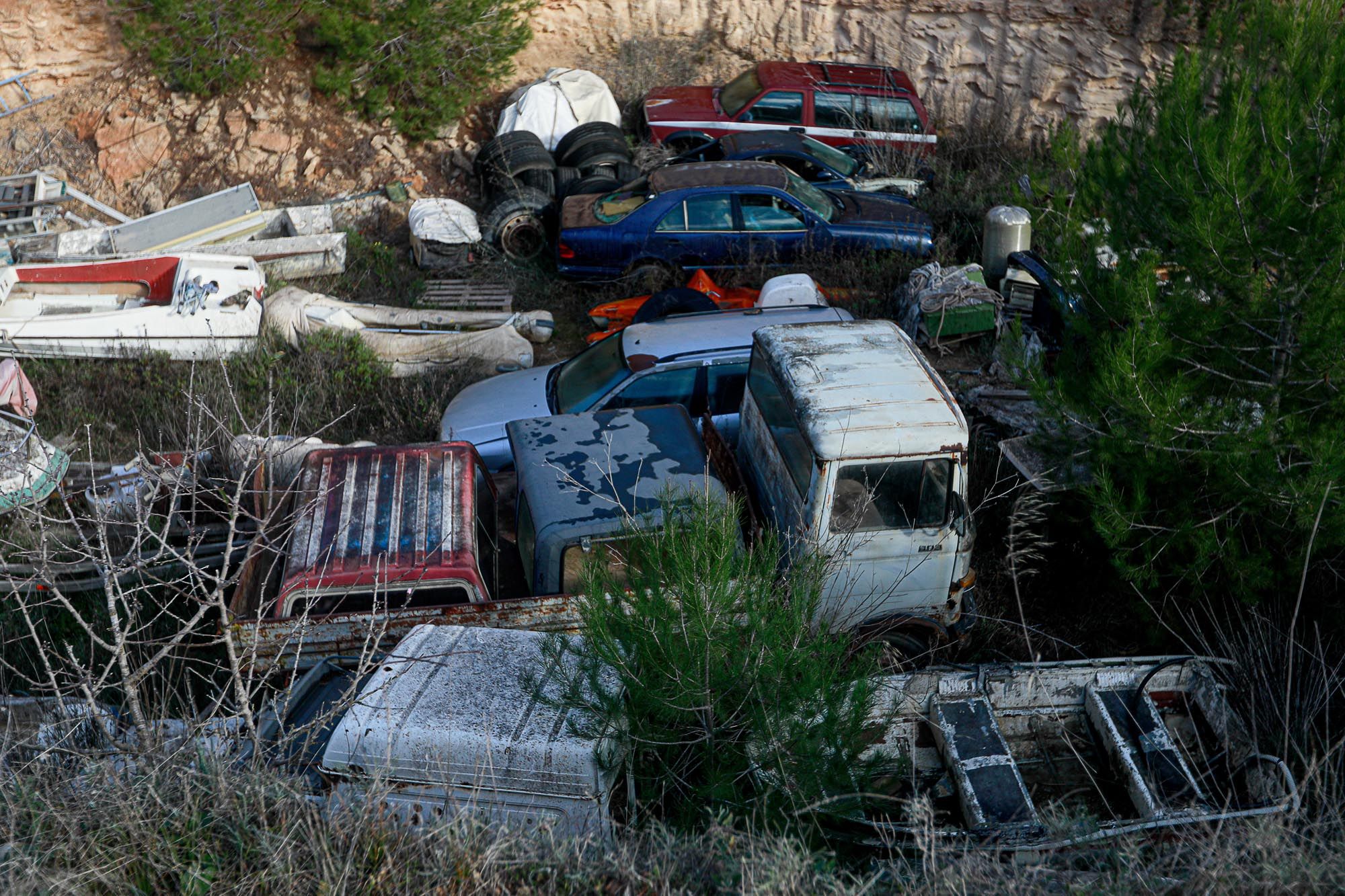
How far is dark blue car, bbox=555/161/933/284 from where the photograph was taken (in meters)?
9.73

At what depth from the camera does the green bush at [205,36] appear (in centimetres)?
1228

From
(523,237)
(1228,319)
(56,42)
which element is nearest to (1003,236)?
(1228,319)

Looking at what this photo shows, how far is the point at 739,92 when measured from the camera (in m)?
12.6

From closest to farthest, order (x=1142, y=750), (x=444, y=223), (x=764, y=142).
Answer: (x=1142, y=750) → (x=444, y=223) → (x=764, y=142)

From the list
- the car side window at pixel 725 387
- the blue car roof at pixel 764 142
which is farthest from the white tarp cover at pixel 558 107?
the car side window at pixel 725 387

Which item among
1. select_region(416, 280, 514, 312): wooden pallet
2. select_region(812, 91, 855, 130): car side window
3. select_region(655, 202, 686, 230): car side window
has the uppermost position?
select_region(812, 91, 855, 130): car side window

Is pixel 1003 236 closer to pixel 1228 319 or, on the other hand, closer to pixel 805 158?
pixel 805 158

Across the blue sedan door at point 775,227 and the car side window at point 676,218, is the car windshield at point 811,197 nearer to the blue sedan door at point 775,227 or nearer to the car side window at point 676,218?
the blue sedan door at point 775,227

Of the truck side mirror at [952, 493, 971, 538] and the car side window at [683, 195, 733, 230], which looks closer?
the truck side mirror at [952, 493, 971, 538]

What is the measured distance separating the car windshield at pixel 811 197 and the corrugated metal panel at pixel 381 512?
5337 mm

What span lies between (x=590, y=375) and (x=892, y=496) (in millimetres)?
2905

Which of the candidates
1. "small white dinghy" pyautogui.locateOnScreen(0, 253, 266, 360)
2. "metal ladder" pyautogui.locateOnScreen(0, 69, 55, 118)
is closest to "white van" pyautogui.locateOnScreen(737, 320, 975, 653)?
"small white dinghy" pyautogui.locateOnScreen(0, 253, 266, 360)

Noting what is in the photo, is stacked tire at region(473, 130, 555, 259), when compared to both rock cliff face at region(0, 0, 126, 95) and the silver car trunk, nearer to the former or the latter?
rock cliff face at region(0, 0, 126, 95)

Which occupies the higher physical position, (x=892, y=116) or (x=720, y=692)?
(x=892, y=116)
